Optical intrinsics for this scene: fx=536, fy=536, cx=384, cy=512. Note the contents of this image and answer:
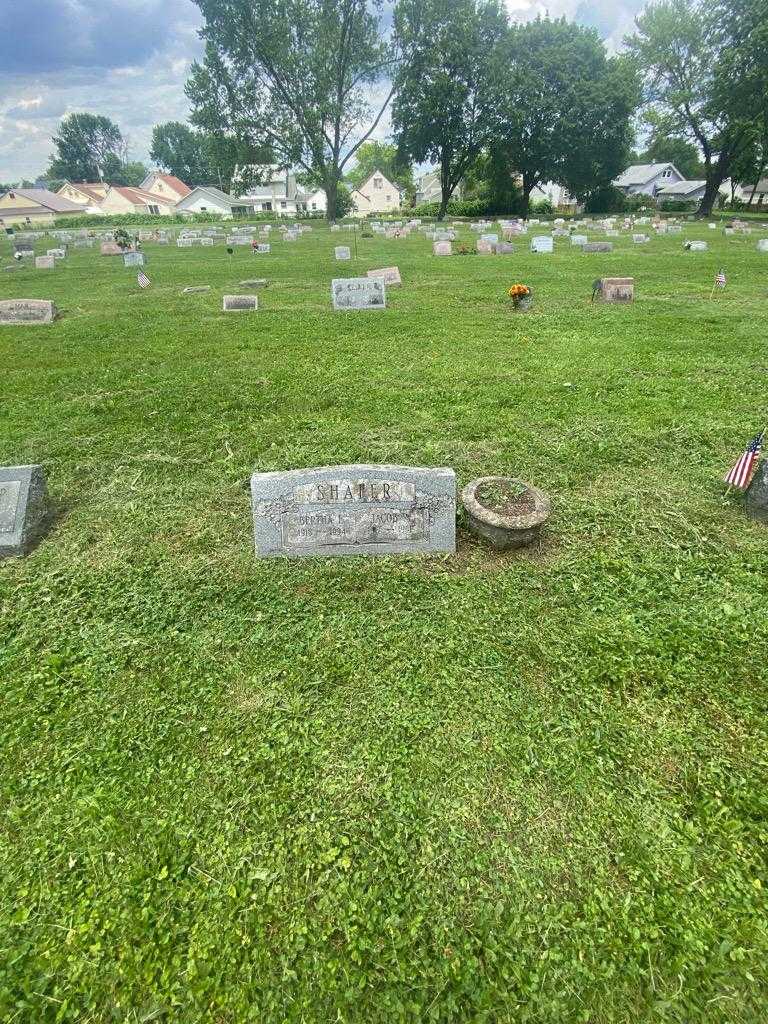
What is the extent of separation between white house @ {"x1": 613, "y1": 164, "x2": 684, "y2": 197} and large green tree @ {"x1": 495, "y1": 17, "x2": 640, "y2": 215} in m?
31.9

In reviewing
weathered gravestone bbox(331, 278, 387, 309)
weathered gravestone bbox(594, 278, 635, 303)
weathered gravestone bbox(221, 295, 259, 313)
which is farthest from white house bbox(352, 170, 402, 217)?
weathered gravestone bbox(594, 278, 635, 303)

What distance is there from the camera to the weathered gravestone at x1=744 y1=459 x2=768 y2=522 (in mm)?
4508

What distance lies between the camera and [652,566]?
412 cm

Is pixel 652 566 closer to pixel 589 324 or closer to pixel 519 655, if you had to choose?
pixel 519 655

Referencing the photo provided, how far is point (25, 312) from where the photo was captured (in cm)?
1165

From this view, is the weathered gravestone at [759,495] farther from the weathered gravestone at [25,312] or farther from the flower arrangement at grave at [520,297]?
the weathered gravestone at [25,312]

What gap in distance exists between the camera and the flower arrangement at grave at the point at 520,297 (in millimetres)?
11258

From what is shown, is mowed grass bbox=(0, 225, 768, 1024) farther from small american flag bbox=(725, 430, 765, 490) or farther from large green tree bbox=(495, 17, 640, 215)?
large green tree bbox=(495, 17, 640, 215)

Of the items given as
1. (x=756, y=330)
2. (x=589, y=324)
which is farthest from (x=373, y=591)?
(x=756, y=330)

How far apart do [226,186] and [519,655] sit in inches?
4017

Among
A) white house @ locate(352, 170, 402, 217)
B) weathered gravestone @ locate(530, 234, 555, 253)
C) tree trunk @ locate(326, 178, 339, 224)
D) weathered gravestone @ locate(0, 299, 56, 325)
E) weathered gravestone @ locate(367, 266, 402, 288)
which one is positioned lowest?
weathered gravestone @ locate(0, 299, 56, 325)

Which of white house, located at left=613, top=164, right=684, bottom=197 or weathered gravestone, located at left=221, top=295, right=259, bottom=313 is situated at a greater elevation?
white house, located at left=613, top=164, right=684, bottom=197

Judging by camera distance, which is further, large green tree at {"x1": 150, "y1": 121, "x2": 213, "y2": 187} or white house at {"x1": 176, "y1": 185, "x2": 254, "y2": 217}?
large green tree at {"x1": 150, "y1": 121, "x2": 213, "y2": 187}

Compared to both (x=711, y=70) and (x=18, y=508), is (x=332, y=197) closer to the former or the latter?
(x=711, y=70)
